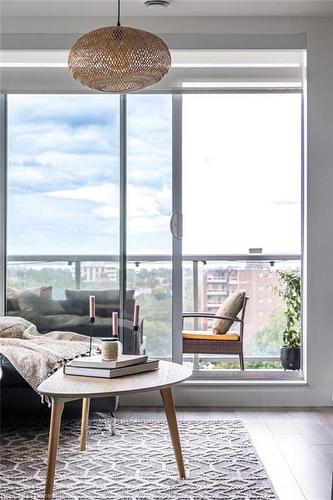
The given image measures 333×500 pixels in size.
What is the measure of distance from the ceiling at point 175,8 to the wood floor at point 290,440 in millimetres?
2721

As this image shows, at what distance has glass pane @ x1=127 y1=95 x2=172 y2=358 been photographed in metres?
5.14

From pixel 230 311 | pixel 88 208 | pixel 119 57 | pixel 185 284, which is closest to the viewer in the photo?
pixel 119 57

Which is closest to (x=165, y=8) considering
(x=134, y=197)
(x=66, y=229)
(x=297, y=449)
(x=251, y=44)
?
(x=251, y=44)

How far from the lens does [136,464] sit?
352 cm

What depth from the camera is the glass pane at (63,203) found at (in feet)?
16.8

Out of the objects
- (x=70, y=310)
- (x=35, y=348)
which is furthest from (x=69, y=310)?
(x=35, y=348)

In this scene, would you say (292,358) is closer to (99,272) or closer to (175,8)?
(99,272)

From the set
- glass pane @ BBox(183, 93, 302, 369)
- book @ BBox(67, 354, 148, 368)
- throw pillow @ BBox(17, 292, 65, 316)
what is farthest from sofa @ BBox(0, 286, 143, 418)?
book @ BBox(67, 354, 148, 368)

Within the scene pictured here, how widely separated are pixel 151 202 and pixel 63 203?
634 millimetres

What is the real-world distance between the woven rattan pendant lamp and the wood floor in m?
2.03

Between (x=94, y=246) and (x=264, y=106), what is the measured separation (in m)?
1.94

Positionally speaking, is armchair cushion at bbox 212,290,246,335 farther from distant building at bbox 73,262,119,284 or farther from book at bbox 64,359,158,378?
book at bbox 64,359,158,378

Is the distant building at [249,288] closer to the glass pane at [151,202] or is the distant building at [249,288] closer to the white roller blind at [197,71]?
the glass pane at [151,202]

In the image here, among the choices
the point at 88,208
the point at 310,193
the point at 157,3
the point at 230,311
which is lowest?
the point at 230,311
